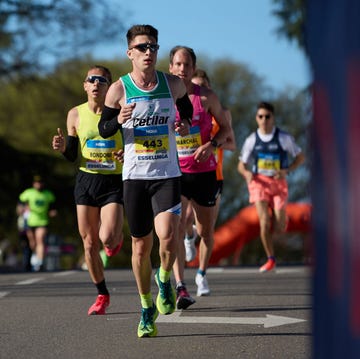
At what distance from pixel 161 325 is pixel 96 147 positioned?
5.48 ft

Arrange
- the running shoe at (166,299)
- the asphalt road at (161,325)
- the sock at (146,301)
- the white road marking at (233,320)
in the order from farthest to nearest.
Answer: the white road marking at (233,320), the running shoe at (166,299), the sock at (146,301), the asphalt road at (161,325)

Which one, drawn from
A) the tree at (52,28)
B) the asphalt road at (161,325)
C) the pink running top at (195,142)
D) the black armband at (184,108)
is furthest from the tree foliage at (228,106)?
the black armband at (184,108)

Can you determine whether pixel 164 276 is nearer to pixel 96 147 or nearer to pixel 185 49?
pixel 96 147

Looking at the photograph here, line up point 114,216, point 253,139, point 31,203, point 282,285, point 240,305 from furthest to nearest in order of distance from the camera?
point 31,203, point 253,139, point 282,285, point 240,305, point 114,216

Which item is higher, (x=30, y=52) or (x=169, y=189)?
(x=30, y=52)

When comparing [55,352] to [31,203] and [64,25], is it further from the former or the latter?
[64,25]

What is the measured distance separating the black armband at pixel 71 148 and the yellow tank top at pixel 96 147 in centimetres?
6

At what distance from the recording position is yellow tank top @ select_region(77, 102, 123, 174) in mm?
9656

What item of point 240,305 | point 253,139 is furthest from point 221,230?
point 240,305

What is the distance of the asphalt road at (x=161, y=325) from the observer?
23.8 feet

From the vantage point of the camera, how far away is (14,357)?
697cm

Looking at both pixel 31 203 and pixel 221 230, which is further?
pixel 221 230

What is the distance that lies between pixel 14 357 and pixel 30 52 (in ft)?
100

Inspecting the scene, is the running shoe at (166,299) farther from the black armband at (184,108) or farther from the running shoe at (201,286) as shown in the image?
the running shoe at (201,286)
